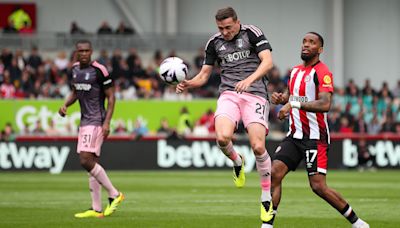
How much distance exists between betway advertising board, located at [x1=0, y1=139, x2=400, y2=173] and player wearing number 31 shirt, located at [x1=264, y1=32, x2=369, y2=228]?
17.9 meters

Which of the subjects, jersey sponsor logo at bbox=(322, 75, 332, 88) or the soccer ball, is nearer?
jersey sponsor logo at bbox=(322, 75, 332, 88)

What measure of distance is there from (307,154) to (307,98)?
67cm

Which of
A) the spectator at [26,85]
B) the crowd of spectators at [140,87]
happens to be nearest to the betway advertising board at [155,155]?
the crowd of spectators at [140,87]

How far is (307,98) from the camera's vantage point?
39.8ft

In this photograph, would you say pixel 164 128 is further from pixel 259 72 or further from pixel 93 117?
pixel 259 72

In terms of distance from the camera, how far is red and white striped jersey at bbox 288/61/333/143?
39.8 feet

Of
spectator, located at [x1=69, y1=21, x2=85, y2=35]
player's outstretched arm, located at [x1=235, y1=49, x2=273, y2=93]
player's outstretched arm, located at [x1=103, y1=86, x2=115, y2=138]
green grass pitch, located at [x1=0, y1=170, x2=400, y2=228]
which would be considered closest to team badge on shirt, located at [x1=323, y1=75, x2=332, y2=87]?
player's outstretched arm, located at [x1=235, y1=49, x2=273, y2=93]

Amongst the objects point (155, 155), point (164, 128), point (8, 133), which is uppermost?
point (8, 133)

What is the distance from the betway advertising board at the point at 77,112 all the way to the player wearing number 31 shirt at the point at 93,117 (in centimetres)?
1720

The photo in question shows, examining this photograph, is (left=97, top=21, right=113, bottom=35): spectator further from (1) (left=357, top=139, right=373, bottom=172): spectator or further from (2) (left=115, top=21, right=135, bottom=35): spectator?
(1) (left=357, top=139, right=373, bottom=172): spectator

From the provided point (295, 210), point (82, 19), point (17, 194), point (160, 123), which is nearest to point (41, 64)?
point (160, 123)

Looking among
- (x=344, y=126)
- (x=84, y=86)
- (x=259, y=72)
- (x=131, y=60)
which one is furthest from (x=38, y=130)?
(x=259, y=72)

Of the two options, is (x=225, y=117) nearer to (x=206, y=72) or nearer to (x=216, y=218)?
(x=206, y=72)

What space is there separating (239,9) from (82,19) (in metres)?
7.01
